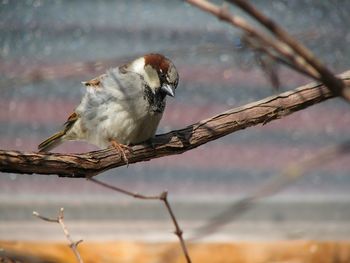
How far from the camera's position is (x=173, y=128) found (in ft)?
9.75

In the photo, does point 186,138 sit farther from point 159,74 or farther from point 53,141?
point 53,141

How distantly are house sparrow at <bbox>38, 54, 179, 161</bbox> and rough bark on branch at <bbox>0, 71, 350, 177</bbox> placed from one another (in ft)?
1.44

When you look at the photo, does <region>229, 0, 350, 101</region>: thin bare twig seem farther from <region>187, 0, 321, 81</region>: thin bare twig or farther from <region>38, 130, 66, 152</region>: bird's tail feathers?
<region>38, 130, 66, 152</region>: bird's tail feathers

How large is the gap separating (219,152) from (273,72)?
81.3 inches

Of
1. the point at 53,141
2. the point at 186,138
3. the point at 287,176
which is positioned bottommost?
the point at 287,176

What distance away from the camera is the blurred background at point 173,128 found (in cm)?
274

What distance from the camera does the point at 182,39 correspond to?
9.21 ft

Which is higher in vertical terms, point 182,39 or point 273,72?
point 182,39

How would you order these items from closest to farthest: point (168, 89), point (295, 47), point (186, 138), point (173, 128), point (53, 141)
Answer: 1. point (295, 47)
2. point (186, 138)
3. point (168, 89)
4. point (53, 141)
5. point (173, 128)

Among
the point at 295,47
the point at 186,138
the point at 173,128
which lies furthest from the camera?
the point at 173,128

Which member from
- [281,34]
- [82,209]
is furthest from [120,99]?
[281,34]

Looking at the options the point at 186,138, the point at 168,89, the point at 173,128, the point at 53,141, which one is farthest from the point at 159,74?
the point at 173,128

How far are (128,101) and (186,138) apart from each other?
613mm

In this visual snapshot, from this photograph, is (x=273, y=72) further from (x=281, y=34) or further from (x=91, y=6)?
(x=91, y=6)
